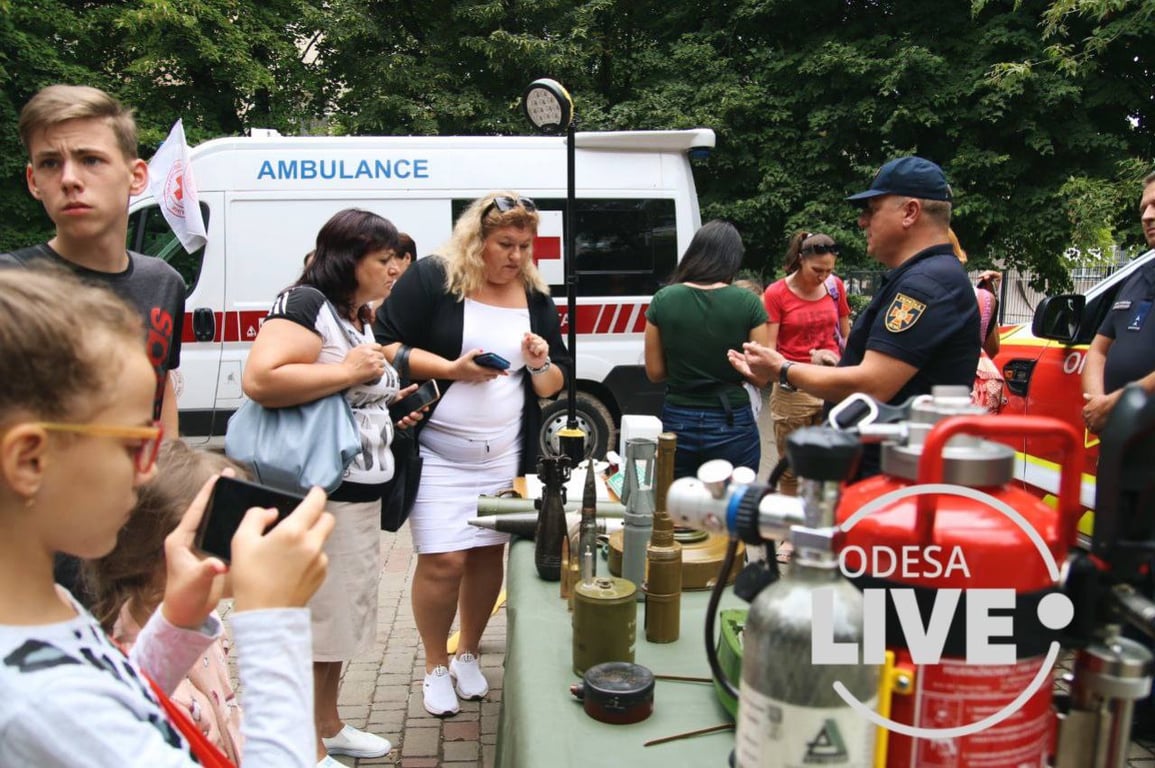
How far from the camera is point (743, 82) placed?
40.6 ft

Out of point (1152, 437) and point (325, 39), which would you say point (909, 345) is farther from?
point (325, 39)

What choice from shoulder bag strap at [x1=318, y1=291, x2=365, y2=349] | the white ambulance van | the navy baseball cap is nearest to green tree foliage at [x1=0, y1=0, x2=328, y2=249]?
the white ambulance van

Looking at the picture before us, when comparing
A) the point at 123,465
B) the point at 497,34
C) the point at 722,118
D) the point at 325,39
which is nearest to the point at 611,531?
the point at 123,465

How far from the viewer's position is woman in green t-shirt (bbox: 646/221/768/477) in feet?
11.5

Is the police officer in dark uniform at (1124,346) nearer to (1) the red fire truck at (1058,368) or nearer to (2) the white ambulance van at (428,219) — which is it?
(1) the red fire truck at (1058,368)

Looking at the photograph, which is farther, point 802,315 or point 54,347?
point 802,315

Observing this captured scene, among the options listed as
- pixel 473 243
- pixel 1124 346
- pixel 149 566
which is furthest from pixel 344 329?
pixel 1124 346

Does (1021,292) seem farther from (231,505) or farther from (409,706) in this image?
(231,505)

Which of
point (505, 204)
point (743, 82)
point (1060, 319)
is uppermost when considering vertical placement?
point (743, 82)

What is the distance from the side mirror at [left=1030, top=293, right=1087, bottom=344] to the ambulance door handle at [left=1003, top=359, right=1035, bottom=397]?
1.21 feet

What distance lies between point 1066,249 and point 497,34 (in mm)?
8332

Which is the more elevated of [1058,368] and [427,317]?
[427,317]

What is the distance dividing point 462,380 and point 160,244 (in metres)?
5.25

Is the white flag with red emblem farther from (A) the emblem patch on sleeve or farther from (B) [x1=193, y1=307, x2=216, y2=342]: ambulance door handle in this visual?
(A) the emblem patch on sleeve
